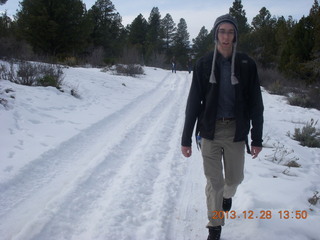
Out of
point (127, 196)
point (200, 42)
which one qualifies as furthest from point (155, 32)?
point (127, 196)

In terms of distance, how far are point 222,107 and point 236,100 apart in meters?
0.15

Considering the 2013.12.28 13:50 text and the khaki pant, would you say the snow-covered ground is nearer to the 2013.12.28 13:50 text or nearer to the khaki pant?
the 2013.12.28 13:50 text

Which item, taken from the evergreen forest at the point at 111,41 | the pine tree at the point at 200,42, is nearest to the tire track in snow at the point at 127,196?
the evergreen forest at the point at 111,41

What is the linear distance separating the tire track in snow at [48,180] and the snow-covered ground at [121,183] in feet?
0.04

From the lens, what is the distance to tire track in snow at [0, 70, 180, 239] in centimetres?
299

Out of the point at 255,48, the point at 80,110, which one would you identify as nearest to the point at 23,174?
the point at 80,110

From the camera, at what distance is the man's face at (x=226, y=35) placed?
260 cm

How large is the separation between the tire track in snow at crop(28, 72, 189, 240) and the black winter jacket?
1114mm

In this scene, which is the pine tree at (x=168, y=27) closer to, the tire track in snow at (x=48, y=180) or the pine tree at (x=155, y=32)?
the pine tree at (x=155, y=32)

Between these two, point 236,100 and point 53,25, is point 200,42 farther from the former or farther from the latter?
point 236,100

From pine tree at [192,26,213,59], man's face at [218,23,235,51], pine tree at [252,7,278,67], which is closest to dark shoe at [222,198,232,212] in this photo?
man's face at [218,23,235,51]

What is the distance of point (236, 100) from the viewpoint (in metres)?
2.61

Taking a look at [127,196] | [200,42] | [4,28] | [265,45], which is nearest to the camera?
[127,196]

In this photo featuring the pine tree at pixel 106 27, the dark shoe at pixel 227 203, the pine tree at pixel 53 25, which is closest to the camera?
the dark shoe at pixel 227 203
